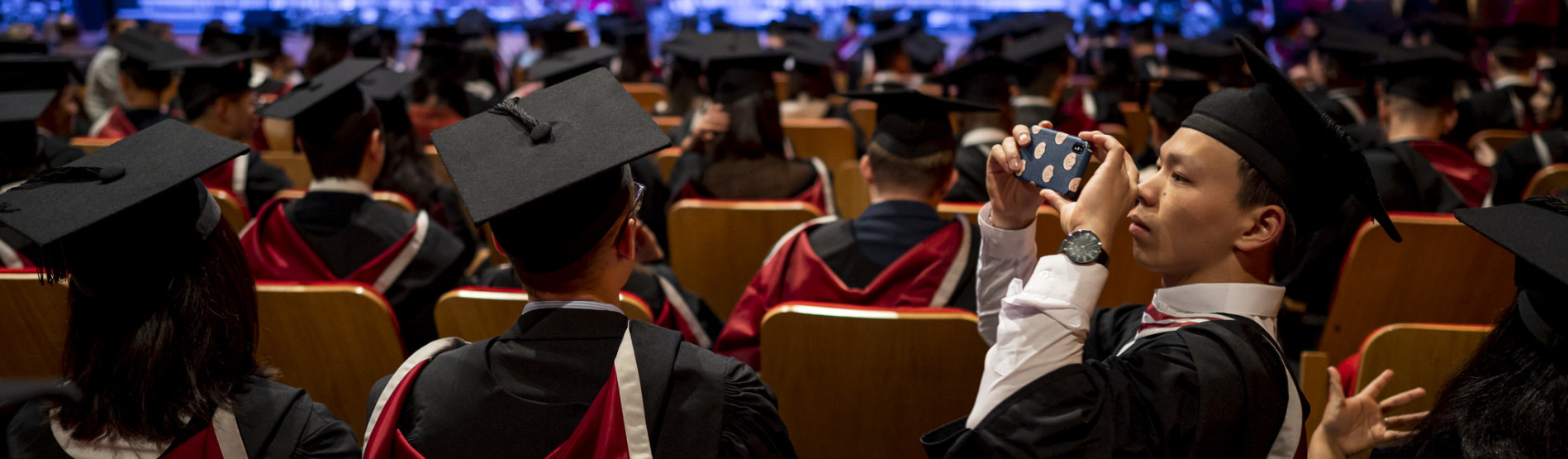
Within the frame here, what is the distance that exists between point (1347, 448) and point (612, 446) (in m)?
1.32

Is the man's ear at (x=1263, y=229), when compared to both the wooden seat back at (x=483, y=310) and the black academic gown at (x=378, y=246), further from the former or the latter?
the black academic gown at (x=378, y=246)

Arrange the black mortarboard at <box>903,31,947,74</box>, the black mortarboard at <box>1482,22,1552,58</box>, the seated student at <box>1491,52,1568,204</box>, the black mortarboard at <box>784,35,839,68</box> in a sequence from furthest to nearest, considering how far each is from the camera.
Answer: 1. the black mortarboard at <box>903,31,947,74</box>
2. the black mortarboard at <box>784,35,839,68</box>
3. the black mortarboard at <box>1482,22,1552,58</box>
4. the seated student at <box>1491,52,1568,204</box>

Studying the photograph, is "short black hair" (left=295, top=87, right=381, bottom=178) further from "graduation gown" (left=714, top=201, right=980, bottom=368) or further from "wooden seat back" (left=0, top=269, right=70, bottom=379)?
"graduation gown" (left=714, top=201, right=980, bottom=368)

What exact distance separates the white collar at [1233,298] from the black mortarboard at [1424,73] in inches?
129

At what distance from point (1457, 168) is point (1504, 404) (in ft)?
11.5

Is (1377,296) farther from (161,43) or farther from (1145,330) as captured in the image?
(161,43)

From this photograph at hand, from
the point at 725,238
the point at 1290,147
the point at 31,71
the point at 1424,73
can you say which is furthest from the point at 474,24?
the point at 1290,147

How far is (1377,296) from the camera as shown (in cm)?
298

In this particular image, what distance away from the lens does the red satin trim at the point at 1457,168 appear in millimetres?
4062

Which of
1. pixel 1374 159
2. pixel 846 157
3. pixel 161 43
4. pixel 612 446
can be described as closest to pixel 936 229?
pixel 612 446

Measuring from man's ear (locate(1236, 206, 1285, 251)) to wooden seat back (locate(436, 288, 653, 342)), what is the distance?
1.26m

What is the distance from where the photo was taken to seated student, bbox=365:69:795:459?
4.38 feet

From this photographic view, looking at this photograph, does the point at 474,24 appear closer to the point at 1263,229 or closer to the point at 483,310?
the point at 483,310

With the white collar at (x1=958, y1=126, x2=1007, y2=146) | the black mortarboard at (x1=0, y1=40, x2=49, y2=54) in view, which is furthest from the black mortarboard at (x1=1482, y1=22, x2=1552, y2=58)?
the black mortarboard at (x1=0, y1=40, x2=49, y2=54)
